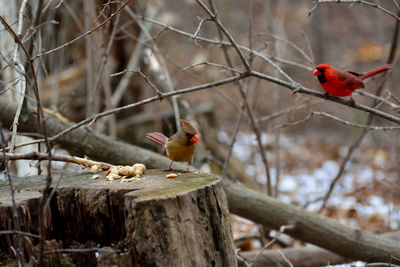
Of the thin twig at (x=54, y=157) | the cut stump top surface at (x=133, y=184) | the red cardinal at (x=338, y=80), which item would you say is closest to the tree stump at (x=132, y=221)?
the cut stump top surface at (x=133, y=184)

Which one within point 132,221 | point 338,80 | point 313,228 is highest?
point 338,80

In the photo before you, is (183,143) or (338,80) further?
(338,80)

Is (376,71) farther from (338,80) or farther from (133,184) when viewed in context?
(133,184)

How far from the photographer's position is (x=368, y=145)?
930cm

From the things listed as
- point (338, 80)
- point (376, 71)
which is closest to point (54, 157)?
point (338, 80)

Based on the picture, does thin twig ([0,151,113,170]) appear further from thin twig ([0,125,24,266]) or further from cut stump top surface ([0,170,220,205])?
thin twig ([0,125,24,266])

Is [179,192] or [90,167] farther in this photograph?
[90,167]

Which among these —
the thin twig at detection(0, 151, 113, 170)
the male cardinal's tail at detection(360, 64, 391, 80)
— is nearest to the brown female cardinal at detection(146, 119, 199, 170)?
the thin twig at detection(0, 151, 113, 170)

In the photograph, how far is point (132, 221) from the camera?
192 cm

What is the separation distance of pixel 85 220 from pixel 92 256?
0.60ft

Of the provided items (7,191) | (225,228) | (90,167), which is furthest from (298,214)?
(7,191)

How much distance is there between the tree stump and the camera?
1.92 meters

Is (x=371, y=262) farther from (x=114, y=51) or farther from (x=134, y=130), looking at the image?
(x=114, y=51)

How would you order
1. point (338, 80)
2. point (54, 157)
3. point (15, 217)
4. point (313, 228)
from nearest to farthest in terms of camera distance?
point (15, 217) → point (54, 157) → point (338, 80) → point (313, 228)
